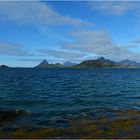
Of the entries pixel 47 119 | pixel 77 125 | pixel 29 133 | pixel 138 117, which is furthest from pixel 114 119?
pixel 29 133

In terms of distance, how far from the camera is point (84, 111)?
2473 centimetres

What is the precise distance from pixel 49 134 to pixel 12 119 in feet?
18.6

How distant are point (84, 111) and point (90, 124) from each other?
6.06 metres

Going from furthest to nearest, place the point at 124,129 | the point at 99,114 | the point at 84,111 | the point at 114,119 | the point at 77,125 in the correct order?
the point at 84,111, the point at 99,114, the point at 114,119, the point at 77,125, the point at 124,129

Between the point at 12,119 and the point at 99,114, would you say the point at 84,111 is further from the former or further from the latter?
the point at 12,119

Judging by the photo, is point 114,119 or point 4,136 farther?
point 114,119

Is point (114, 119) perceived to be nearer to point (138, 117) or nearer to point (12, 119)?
point (138, 117)

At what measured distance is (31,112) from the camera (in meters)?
24.2

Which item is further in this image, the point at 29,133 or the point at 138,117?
the point at 138,117

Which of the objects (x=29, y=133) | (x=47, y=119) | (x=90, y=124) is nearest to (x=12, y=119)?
(x=47, y=119)

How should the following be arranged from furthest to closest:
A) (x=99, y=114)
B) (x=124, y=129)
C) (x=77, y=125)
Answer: (x=99, y=114), (x=77, y=125), (x=124, y=129)

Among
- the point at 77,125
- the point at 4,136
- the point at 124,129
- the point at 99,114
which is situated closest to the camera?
the point at 4,136

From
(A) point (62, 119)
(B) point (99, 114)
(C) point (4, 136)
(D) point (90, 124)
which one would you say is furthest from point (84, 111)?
(C) point (4, 136)

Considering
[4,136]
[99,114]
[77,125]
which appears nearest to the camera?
[4,136]
